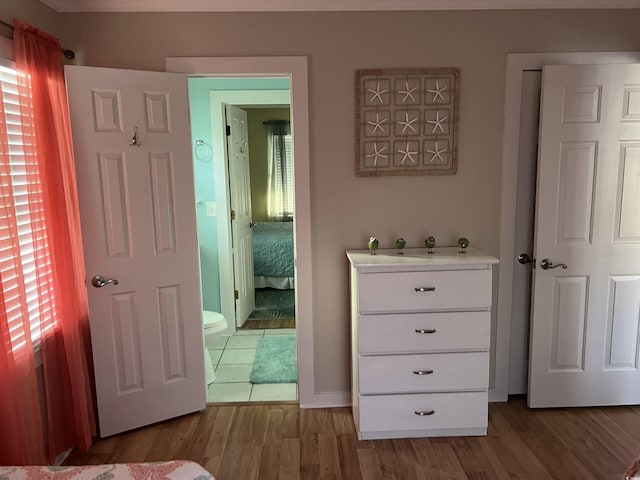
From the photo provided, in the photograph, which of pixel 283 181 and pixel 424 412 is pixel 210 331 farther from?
pixel 283 181

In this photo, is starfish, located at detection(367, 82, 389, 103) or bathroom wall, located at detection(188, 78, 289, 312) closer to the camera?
starfish, located at detection(367, 82, 389, 103)

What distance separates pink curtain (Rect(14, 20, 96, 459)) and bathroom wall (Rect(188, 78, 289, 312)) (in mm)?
1597

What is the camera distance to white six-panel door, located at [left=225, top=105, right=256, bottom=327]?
4.11 metres

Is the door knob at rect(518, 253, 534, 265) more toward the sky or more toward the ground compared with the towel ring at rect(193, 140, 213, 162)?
more toward the ground

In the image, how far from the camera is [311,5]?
2566 millimetres

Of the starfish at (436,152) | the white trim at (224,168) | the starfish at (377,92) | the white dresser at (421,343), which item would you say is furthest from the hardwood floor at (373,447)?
the starfish at (377,92)

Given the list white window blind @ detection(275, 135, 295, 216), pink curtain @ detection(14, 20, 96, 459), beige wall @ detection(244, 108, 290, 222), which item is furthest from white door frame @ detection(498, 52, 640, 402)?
beige wall @ detection(244, 108, 290, 222)

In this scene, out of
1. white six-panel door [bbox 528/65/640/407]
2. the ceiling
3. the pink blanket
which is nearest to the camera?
the pink blanket

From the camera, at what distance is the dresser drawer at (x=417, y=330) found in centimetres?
246

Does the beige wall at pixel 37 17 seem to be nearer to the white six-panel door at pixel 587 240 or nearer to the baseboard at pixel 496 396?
the white six-panel door at pixel 587 240

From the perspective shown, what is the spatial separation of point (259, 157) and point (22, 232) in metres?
4.92

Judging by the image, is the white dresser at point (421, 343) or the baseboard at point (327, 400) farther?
the baseboard at point (327, 400)

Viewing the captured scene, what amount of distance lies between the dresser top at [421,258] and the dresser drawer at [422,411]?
→ 710mm

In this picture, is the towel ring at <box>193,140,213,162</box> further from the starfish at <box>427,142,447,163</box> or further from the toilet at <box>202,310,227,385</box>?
the starfish at <box>427,142,447,163</box>
